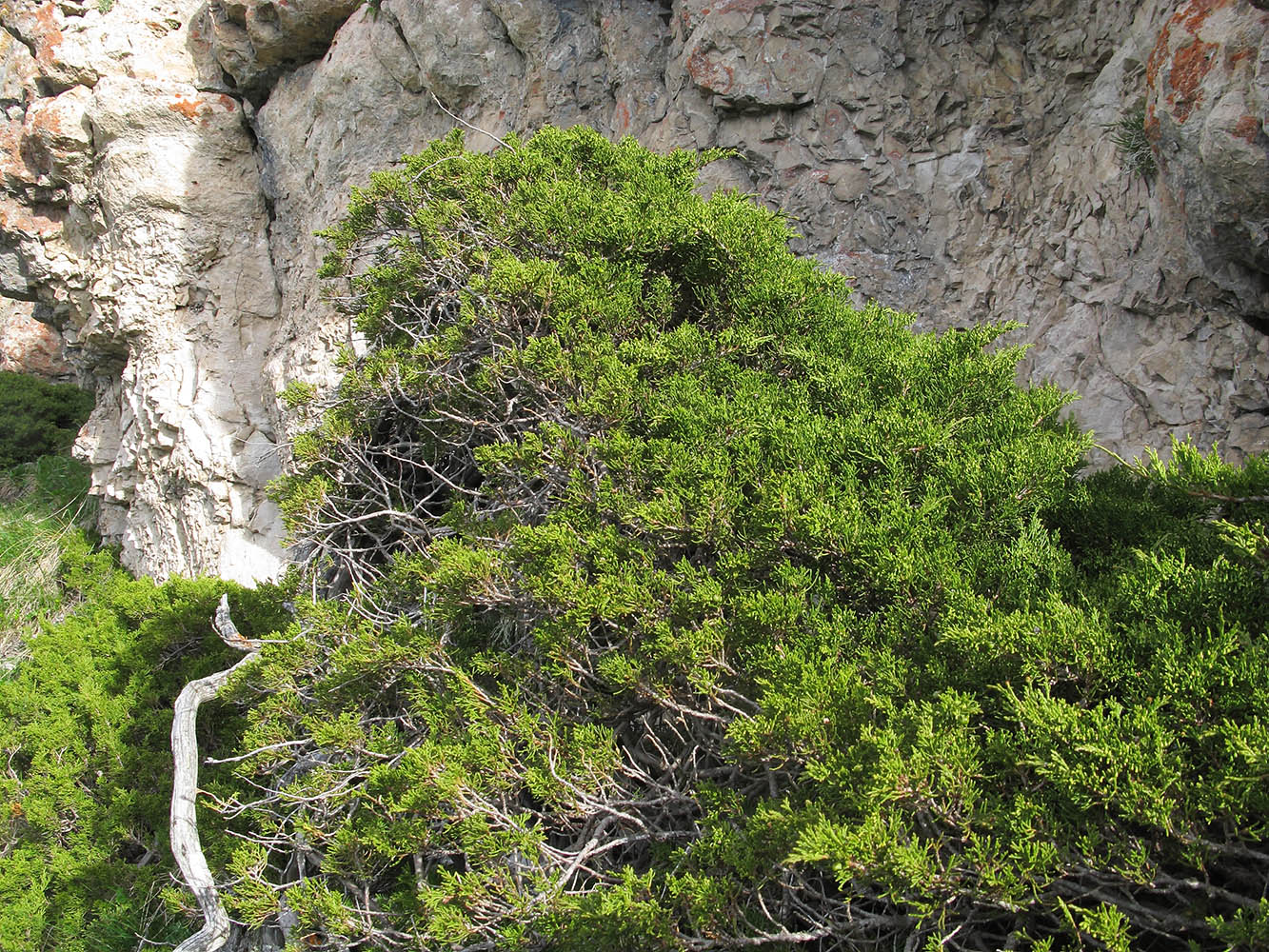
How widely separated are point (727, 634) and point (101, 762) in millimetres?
5031

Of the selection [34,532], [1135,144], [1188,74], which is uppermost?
[1188,74]

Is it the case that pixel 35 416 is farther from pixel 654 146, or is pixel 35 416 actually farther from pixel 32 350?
pixel 654 146

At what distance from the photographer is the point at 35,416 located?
37.7ft

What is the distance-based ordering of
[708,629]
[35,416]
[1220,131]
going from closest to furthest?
1. [708,629]
2. [1220,131]
3. [35,416]

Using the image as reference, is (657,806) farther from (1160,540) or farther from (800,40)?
(800,40)

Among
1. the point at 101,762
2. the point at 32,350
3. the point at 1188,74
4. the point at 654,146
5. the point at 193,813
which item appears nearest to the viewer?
the point at 1188,74

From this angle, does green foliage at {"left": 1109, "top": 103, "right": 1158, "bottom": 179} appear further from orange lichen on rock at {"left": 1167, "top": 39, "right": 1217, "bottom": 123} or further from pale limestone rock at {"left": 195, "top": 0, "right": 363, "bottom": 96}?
pale limestone rock at {"left": 195, "top": 0, "right": 363, "bottom": 96}

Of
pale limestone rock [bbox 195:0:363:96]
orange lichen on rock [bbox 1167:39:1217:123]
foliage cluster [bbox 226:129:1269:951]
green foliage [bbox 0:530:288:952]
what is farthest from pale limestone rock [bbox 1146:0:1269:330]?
pale limestone rock [bbox 195:0:363:96]

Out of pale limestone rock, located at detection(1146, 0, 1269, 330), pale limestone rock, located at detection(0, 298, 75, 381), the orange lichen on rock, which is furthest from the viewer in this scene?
pale limestone rock, located at detection(0, 298, 75, 381)

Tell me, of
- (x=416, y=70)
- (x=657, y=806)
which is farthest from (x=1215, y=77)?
(x=416, y=70)

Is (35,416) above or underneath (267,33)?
underneath

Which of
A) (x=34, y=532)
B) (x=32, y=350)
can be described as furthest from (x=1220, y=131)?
(x=32, y=350)

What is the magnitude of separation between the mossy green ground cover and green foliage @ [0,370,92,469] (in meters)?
7.76

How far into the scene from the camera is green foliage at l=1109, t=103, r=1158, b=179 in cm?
475
